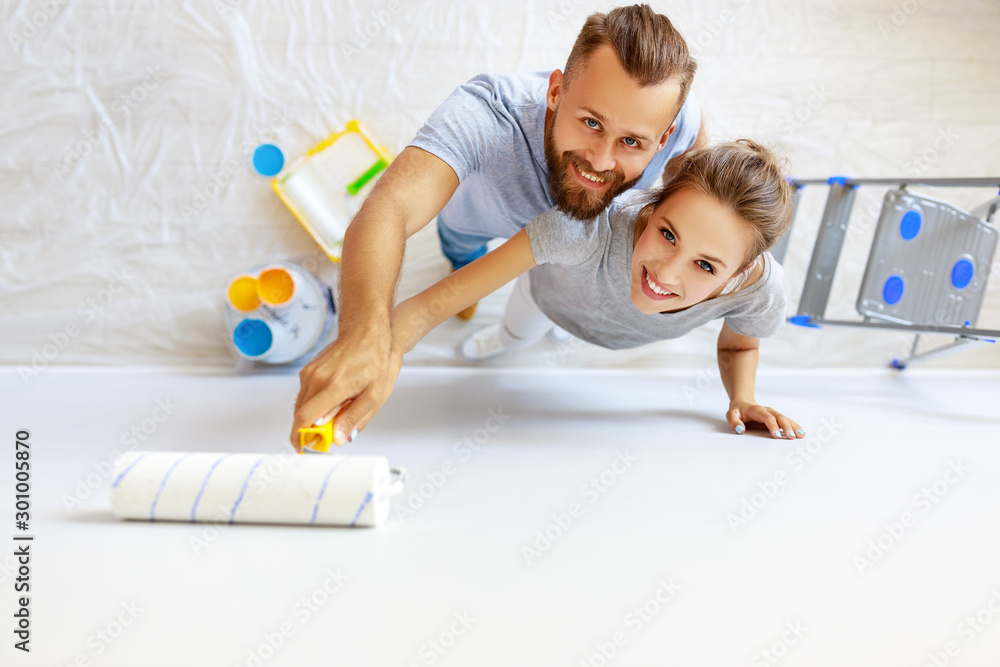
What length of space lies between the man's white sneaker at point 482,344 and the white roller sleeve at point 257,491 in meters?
0.78

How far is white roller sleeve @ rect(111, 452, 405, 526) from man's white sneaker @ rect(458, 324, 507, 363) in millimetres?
780

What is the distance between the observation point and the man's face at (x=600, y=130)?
0.91 meters

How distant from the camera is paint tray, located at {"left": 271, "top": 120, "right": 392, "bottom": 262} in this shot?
151cm

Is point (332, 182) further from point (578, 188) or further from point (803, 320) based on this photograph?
point (803, 320)

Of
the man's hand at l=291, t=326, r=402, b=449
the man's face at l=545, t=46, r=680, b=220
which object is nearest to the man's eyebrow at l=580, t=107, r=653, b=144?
the man's face at l=545, t=46, r=680, b=220

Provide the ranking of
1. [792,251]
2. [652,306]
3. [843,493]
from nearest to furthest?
[843,493] < [652,306] < [792,251]

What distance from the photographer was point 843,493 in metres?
0.93

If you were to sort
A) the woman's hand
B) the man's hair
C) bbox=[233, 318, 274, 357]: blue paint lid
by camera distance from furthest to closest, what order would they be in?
bbox=[233, 318, 274, 357]: blue paint lid < the woman's hand < the man's hair

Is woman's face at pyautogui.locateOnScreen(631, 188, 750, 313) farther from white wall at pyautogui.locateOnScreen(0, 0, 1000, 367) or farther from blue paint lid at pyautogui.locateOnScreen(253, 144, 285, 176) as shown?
blue paint lid at pyautogui.locateOnScreen(253, 144, 285, 176)

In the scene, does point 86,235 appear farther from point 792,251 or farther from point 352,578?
point 792,251

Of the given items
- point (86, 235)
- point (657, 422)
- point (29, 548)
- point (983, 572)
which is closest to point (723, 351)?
point (657, 422)

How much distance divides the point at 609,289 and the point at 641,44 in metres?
0.39

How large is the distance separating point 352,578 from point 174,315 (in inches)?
41.1

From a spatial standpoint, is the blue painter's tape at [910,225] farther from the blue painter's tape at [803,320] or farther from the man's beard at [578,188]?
the man's beard at [578,188]
